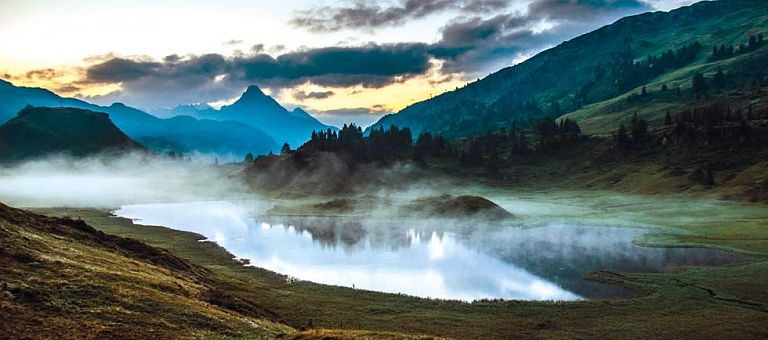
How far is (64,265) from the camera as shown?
3800 centimetres

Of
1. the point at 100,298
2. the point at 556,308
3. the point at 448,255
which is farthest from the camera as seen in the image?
the point at 448,255

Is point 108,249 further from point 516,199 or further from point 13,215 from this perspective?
point 516,199

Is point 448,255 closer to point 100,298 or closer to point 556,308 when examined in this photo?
point 556,308

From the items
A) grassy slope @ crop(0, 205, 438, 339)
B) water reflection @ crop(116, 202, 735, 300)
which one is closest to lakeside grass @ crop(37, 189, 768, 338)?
water reflection @ crop(116, 202, 735, 300)

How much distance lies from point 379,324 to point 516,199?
5570 inches

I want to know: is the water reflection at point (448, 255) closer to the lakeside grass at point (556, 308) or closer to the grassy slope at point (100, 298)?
the lakeside grass at point (556, 308)

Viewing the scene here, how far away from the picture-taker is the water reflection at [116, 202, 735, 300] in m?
58.4

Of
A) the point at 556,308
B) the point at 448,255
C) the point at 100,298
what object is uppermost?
the point at 100,298

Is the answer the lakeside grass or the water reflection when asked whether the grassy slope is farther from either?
the water reflection

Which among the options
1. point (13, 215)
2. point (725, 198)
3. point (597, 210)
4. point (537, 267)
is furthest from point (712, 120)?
point (13, 215)

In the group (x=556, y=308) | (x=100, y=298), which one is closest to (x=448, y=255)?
(x=556, y=308)

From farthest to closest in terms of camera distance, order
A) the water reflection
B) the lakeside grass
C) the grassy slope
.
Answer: the water reflection
the lakeside grass
the grassy slope

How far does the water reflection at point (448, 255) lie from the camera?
2301 inches

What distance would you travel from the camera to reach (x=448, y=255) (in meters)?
79.8
